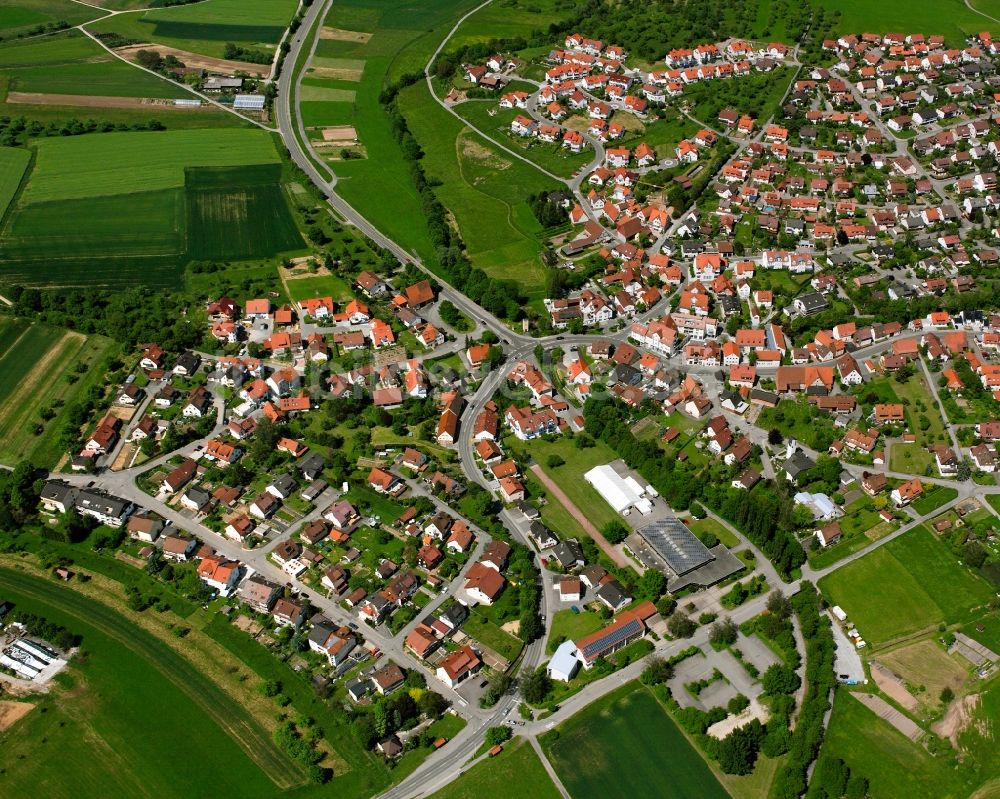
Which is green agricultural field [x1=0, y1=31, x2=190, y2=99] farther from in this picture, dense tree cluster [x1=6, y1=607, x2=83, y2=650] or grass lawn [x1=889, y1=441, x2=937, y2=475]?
grass lawn [x1=889, y1=441, x2=937, y2=475]

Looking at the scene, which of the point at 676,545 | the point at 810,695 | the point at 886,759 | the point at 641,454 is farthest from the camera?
the point at 641,454

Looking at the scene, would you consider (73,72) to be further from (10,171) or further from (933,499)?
A: (933,499)

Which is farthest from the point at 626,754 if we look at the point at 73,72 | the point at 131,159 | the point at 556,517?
the point at 73,72

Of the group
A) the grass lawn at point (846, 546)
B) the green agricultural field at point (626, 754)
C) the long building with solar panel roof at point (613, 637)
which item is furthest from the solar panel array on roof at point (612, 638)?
the grass lawn at point (846, 546)

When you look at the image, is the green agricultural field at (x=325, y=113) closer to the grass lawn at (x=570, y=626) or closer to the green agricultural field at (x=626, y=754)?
the grass lawn at (x=570, y=626)

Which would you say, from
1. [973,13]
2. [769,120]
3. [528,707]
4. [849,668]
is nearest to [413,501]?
[528,707]

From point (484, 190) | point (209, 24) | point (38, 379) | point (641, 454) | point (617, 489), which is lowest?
point (617, 489)

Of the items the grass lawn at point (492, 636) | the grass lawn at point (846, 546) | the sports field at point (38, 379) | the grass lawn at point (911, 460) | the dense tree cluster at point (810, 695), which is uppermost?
the sports field at point (38, 379)
